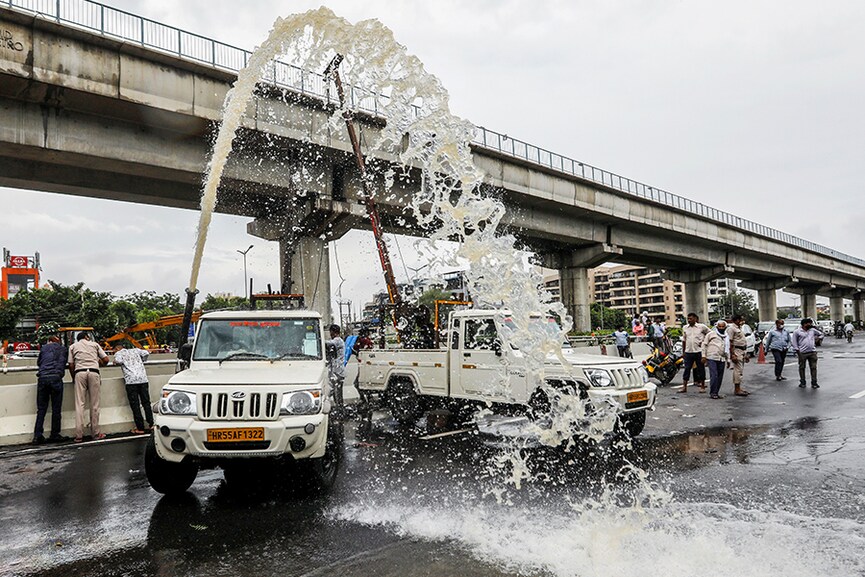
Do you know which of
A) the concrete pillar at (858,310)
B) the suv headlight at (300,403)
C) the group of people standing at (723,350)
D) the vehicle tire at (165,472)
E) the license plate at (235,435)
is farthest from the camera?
the concrete pillar at (858,310)

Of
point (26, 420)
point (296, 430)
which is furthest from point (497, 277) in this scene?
point (26, 420)

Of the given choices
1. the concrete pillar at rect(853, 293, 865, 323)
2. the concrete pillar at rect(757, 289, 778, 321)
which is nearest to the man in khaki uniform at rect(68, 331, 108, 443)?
the concrete pillar at rect(757, 289, 778, 321)

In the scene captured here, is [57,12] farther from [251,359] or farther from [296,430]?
[296,430]

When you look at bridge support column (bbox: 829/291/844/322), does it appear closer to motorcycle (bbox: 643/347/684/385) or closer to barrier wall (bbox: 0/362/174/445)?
motorcycle (bbox: 643/347/684/385)

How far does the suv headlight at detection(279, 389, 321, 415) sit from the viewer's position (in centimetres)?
611

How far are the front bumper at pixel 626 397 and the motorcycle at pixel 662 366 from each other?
27.4 ft

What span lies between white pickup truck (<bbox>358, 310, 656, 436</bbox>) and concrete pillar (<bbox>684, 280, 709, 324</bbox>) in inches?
1799

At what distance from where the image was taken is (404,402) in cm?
1091

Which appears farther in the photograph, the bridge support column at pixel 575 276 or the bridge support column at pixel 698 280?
the bridge support column at pixel 698 280

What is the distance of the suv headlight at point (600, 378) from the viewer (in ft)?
27.9

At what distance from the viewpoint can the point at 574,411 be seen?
8305 mm

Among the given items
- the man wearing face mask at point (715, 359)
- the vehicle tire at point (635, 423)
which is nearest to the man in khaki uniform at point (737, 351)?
the man wearing face mask at point (715, 359)

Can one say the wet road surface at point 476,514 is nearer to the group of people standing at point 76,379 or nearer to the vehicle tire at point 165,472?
the vehicle tire at point 165,472

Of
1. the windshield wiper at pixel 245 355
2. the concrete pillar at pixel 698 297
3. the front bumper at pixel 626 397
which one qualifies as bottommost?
the front bumper at pixel 626 397
